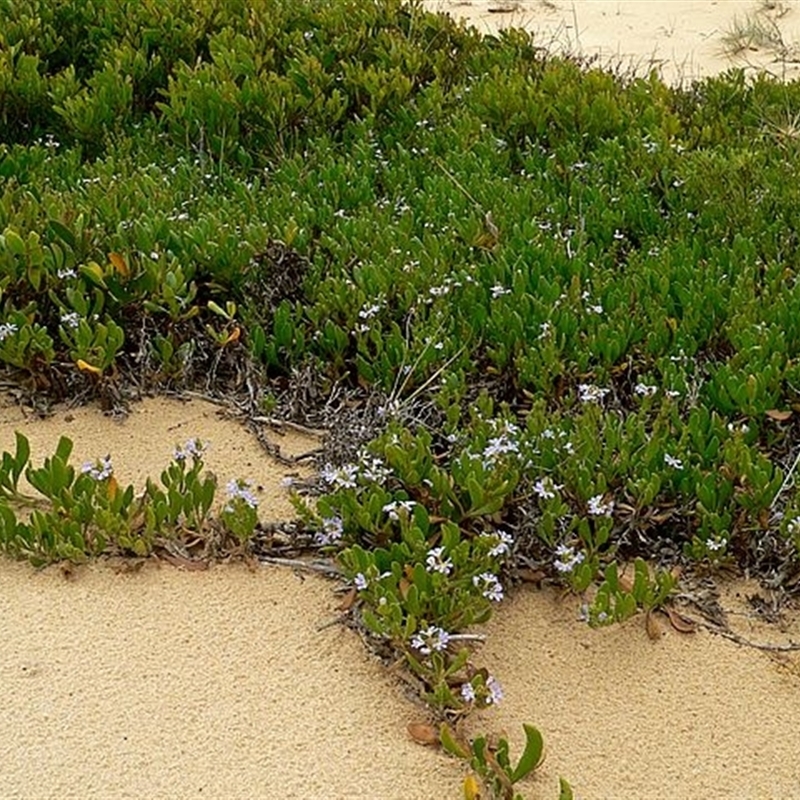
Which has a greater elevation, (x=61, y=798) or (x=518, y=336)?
(x=518, y=336)

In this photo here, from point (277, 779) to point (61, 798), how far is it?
0.47 metres

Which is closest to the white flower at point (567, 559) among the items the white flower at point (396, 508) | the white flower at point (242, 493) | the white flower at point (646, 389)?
the white flower at point (396, 508)

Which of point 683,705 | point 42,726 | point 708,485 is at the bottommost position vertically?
point 42,726

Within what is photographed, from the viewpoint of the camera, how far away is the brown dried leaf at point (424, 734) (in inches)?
112

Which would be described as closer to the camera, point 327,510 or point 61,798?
point 61,798

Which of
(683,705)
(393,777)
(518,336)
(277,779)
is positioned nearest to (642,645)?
(683,705)

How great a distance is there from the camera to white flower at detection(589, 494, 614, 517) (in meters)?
3.30

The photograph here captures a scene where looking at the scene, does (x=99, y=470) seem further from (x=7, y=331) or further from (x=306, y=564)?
(x=7, y=331)

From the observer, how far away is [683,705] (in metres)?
→ 3.01

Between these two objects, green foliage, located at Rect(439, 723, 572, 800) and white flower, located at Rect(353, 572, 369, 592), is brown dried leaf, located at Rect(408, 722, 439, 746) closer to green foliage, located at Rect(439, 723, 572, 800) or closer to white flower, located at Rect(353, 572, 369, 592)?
green foliage, located at Rect(439, 723, 572, 800)

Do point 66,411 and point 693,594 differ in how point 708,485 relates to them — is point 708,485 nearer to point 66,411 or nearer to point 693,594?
point 693,594

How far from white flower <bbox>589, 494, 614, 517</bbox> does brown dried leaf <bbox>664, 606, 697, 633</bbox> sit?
301 millimetres

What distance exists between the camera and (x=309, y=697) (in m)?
2.97

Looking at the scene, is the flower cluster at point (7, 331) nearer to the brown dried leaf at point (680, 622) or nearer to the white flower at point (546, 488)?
the white flower at point (546, 488)
